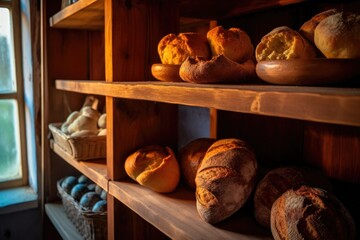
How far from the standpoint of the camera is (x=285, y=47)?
614 millimetres

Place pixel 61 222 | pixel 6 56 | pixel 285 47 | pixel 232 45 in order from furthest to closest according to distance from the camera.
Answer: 1. pixel 6 56
2. pixel 61 222
3. pixel 232 45
4. pixel 285 47

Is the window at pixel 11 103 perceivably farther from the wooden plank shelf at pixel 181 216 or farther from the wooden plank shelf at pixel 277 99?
the wooden plank shelf at pixel 277 99

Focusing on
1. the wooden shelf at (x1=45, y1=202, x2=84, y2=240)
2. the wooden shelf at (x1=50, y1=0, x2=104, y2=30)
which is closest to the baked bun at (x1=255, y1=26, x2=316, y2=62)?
the wooden shelf at (x1=50, y1=0, x2=104, y2=30)

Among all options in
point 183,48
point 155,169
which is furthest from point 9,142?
point 183,48

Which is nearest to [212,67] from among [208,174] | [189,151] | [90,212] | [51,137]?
[208,174]

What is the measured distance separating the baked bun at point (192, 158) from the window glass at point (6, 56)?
5.40 feet

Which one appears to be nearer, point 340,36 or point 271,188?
point 340,36

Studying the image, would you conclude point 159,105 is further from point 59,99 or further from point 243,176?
point 59,99

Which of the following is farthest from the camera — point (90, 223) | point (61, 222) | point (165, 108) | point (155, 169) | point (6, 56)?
point (6, 56)

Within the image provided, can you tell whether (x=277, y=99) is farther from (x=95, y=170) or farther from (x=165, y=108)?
(x=95, y=170)

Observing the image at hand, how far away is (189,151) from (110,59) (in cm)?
37

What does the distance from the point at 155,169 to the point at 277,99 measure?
475mm

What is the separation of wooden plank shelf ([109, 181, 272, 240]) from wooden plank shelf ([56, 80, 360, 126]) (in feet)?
0.88

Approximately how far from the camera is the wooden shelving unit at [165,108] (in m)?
0.50
